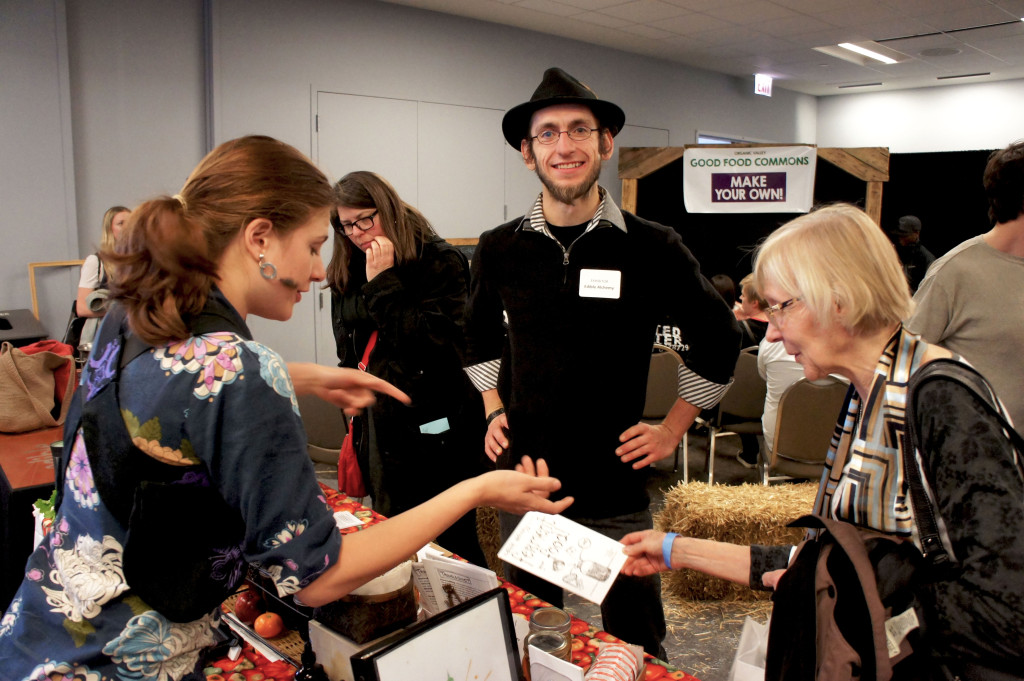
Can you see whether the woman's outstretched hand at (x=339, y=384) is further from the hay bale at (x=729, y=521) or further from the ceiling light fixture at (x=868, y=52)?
the ceiling light fixture at (x=868, y=52)

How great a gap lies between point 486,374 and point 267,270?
123cm

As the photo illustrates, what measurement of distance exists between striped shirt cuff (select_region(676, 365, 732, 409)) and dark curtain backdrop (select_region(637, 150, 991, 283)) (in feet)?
17.9

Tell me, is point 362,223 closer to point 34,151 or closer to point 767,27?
point 34,151

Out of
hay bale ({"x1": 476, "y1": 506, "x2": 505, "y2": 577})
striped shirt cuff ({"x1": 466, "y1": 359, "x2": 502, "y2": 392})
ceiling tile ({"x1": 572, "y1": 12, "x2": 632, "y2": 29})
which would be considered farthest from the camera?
ceiling tile ({"x1": 572, "y1": 12, "x2": 632, "y2": 29})

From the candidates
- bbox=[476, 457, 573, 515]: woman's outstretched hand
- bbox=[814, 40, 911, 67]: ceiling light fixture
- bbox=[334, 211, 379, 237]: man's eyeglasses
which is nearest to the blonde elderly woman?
bbox=[476, 457, 573, 515]: woman's outstretched hand

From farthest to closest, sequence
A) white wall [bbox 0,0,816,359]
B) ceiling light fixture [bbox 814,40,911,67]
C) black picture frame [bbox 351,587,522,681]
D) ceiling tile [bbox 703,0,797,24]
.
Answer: ceiling light fixture [bbox 814,40,911,67] < ceiling tile [bbox 703,0,797,24] < white wall [bbox 0,0,816,359] < black picture frame [bbox 351,587,522,681]

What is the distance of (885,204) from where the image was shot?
39.1 feet

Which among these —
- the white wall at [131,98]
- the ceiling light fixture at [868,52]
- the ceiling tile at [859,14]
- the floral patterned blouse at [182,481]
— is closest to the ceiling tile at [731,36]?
the ceiling tile at [859,14]

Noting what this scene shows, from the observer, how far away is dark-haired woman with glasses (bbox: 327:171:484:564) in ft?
7.69

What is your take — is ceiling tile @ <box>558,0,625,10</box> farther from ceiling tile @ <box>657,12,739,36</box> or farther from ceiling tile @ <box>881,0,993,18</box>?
ceiling tile @ <box>881,0,993,18</box>

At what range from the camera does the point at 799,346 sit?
1276 millimetres

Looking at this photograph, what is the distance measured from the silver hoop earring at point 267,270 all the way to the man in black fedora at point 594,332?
0.98m

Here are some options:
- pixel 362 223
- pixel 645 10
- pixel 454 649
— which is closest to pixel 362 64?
pixel 645 10

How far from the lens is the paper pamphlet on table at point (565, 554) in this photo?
1.31 metres
